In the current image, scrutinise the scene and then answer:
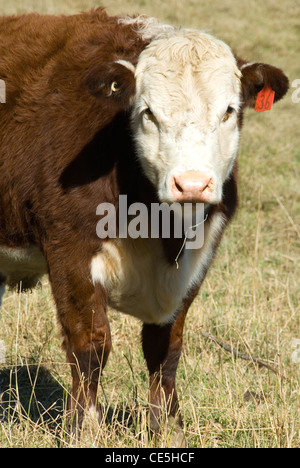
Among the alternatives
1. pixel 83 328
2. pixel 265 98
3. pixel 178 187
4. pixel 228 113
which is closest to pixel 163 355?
pixel 83 328

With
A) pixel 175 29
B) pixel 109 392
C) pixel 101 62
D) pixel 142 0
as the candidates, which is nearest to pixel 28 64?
pixel 101 62

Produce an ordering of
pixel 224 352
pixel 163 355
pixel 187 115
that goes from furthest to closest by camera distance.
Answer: pixel 224 352
pixel 163 355
pixel 187 115

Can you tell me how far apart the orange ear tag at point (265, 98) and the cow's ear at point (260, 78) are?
0.02 meters

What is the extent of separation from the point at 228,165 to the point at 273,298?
2.57 m

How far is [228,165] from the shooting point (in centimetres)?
380

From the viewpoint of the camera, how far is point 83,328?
3801mm

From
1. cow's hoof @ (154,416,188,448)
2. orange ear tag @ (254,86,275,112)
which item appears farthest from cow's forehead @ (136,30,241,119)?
cow's hoof @ (154,416,188,448)

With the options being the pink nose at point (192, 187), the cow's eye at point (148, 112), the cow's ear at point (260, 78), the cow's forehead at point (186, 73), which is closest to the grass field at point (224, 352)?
the pink nose at point (192, 187)

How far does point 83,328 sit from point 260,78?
1.60 m

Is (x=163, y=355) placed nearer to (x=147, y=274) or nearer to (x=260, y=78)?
(x=147, y=274)

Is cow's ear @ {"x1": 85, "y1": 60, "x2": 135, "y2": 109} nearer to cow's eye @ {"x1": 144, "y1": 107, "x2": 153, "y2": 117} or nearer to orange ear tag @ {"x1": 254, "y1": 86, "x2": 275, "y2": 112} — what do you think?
cow's eye @ {"x1": 144, "y1": 107, "x2": 153, "y2": 117}

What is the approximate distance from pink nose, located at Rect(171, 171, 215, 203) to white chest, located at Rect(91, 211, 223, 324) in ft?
1.95

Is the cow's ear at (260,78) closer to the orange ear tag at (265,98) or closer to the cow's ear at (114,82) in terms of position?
the orange ear tag at (265,98)

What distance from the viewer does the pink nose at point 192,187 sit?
329 cm
